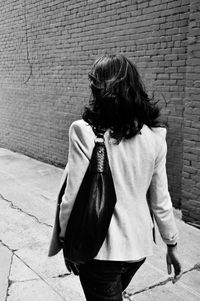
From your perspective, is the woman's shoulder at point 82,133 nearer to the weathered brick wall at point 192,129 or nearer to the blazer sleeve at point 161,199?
the blazer sleeve at point 161,199

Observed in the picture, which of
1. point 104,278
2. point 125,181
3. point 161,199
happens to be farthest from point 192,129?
point 104,278

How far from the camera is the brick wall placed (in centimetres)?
496

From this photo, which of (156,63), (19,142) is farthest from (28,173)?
(156,63)

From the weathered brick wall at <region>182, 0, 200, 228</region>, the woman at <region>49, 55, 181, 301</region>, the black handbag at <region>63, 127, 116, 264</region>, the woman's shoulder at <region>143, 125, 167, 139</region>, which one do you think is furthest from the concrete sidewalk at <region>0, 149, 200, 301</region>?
the woman's shoulder at <region>143, 125, 167, 139</region>

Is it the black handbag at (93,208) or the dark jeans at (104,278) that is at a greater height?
the black handbag at (93,208)

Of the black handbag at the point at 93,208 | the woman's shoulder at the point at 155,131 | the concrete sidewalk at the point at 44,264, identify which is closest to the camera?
the black handbag at the point at 93,208

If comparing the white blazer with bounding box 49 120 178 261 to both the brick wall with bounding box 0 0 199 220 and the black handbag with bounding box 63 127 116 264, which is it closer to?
the black handbag with bounding box 63 127 116 264

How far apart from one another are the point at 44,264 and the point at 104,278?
213cm

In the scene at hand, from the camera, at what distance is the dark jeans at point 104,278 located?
171 centimetres

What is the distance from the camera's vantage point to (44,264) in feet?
12.2

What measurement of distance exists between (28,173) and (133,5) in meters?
3.66

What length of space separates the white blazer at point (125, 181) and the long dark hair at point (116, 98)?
0.05 m

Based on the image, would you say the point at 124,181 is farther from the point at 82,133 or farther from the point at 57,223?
the point at 57,223

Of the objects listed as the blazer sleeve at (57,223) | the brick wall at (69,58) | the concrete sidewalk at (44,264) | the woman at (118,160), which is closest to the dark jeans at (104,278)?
the woman at (118,160)
